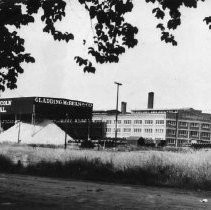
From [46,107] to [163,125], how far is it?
44881mm

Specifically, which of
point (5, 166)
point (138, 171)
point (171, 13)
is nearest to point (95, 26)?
point (171, 13)

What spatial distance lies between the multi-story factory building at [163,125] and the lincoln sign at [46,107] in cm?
3650

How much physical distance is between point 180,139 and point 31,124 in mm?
46407

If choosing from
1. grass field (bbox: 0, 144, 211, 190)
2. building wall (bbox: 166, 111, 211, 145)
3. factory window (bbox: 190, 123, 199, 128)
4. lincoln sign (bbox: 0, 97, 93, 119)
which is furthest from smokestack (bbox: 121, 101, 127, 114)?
grass field (bbox: 0, 144, 211, 190)

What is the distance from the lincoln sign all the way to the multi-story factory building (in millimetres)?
36500

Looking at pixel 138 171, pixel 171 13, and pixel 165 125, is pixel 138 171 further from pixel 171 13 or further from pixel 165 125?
pixel 165 125

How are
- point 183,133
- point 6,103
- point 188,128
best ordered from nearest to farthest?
point 6,103
point 183,133
point 188,128

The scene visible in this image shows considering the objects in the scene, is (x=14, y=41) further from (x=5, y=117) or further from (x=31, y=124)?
(x=5, y=117)

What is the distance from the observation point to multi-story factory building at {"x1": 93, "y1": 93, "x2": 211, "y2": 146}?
12875 centimetres

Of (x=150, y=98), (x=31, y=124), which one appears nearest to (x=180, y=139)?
(x=150, y=98)

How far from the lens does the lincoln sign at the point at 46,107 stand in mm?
90125

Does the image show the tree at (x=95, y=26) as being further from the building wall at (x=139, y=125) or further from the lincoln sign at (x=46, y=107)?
the building wall at (x=139, y=125)

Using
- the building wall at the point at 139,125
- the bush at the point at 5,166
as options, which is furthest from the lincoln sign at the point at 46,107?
the bush at the point at 5,166

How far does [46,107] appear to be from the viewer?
300 ft
